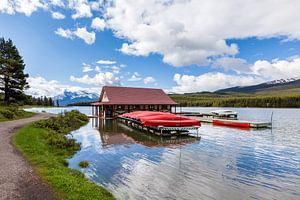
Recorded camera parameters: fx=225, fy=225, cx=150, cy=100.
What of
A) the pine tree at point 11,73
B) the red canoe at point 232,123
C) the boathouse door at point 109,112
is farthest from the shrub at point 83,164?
the boathouse door at point 109,112

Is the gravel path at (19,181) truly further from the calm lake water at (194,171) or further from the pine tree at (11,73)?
the pine tree at (11,73)

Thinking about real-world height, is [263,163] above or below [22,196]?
below

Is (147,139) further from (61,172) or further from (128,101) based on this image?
(128,101)

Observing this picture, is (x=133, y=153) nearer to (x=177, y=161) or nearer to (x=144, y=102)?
(x=177, y=161)

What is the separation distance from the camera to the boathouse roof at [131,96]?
147 feet

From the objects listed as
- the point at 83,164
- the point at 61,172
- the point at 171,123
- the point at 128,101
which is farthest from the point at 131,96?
the point at 61,172

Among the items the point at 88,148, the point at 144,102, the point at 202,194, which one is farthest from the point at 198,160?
the point at 144,102

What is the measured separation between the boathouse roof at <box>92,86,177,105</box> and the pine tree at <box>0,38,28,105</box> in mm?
14305

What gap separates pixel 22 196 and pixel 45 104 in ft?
441

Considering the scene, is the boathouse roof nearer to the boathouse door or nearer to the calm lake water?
the boathouse door

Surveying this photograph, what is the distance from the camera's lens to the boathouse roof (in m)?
44.8

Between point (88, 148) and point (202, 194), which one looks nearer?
point (202, 194)

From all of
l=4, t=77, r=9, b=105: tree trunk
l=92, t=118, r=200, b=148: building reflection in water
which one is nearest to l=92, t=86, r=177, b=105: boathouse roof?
l=4, t=77, r=9, b=105: tree trunk

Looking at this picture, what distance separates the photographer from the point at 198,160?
13031 mm
